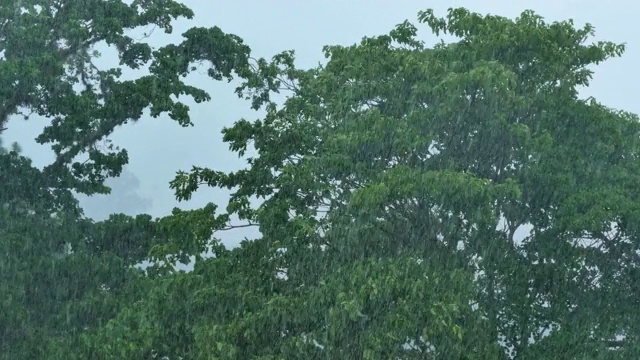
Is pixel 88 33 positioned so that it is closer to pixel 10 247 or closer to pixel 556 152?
pixel 10 247

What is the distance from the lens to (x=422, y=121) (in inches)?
530

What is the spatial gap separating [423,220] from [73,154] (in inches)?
362

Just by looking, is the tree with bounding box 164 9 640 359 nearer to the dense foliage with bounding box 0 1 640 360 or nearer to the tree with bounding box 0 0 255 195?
the dense foliage with bounding box 0 1 640 360

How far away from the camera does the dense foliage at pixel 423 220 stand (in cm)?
1212

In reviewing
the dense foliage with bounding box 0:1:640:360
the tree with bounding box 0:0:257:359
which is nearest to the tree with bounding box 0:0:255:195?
the tree with bounding box 0:0:257:359

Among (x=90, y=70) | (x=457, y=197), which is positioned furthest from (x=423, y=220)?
(x=90, y=70)

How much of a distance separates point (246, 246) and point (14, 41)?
23.9 ft

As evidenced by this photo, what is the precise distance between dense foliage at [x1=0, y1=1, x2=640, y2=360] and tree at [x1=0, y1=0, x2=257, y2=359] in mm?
1883

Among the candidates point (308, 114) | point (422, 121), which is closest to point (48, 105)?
point (308, 114)

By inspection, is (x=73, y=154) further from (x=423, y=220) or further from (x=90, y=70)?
(x=423, y=220)

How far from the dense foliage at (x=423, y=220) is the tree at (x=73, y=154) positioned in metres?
1.88

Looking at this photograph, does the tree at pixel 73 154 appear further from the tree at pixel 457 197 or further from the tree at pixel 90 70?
the tree at pixel 457 197

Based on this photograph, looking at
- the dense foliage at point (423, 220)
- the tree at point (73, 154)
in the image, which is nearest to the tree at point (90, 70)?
the tree at point (73, 154)

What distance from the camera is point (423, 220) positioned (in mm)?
13312
